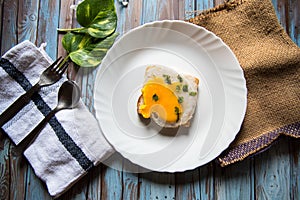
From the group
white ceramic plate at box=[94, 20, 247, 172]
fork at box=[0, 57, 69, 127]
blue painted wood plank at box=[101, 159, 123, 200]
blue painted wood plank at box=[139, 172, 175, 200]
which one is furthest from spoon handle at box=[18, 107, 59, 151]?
blue painted wood plank at box=[139, 172, 175, 200]

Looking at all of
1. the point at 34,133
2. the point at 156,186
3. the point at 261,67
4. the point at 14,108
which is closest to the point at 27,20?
the point at 14,108

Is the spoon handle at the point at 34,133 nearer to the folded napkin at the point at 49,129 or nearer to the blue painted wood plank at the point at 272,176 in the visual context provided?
the folded napkin at the point at 49,129

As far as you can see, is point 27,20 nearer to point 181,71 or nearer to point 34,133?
point 34,133

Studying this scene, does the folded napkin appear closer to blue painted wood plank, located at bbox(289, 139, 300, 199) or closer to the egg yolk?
the egg yolk

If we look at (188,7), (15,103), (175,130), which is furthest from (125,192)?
(188,7)

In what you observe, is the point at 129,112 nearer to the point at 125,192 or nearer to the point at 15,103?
the point at 125,192
